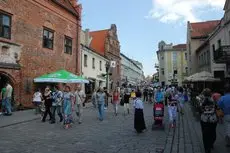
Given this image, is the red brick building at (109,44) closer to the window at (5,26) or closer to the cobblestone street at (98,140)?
the window at (5,26)

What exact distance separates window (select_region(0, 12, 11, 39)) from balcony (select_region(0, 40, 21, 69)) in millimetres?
625

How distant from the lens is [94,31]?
5356 cm

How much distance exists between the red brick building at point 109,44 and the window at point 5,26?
2650 centimetres

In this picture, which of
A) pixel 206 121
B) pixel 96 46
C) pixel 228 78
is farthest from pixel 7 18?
pixel 96 46

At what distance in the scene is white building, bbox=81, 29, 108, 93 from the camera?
34500mm

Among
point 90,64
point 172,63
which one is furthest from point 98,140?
point 172,63

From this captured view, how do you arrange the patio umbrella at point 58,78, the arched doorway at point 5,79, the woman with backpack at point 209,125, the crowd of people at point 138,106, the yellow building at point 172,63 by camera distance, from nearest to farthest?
the woman with backpack at point 209,125 < the crowd of people at point 138,106 < the arched doorway at point 5,79 < the patio umbrella at point 58,78 < the yellow building at point 172,63

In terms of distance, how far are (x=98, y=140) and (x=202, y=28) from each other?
42.6 m

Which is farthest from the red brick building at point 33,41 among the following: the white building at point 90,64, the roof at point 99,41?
the roof at point 99,41

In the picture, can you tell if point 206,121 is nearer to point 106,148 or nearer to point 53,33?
point 106,148

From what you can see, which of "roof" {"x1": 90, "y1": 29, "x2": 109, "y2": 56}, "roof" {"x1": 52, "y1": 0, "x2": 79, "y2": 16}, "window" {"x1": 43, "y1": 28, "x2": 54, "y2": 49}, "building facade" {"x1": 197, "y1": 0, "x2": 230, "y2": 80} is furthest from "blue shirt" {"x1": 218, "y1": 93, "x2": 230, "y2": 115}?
"roof" {"x1": 90, "y1": 29, "x2": 109, "y2": 56}

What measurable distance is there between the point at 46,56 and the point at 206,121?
17915mm

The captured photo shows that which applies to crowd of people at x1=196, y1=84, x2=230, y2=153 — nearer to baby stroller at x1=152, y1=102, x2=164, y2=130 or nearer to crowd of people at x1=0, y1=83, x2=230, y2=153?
crowd of people at x1=0, y1=83, x2=230, y2=153

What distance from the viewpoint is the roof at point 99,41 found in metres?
48.3
